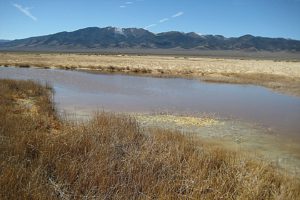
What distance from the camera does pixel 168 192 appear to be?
18.0 ft

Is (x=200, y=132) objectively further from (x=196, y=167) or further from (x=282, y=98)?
(x=282, y=98)

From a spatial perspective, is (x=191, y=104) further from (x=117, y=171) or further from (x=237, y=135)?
(x=117, y=171)

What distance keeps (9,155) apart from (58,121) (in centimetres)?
509

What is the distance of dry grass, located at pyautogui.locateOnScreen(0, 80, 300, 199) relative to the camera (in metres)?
5.06

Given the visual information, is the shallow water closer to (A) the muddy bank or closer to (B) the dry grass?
(A) the muddy bank

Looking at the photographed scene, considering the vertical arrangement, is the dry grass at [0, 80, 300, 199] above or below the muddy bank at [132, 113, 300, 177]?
above

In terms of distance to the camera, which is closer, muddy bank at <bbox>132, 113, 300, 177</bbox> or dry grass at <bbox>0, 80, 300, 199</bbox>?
dry grass at <bbox>0, 80, 300, 199</bbox>

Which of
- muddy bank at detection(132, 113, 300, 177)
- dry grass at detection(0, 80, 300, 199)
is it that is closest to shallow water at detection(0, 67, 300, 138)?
muddy bank at detection(132, 113, 300, 177)

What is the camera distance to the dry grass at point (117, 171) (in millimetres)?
5062

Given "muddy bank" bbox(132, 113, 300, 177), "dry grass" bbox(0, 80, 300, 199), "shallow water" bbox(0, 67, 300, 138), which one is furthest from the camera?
"shallow water" bbox(0, 67, 300, 138)

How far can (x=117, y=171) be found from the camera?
5789 millimetres

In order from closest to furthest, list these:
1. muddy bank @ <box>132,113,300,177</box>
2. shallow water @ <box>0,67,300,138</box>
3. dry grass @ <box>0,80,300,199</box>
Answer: dry grass @ <box>0,80,300,199</box>, muddy bank @ <box>132,113,300,177</box>, shallow water @ <box>0,67,300,138</box>

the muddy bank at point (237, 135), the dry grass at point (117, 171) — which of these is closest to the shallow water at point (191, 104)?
the muddy bank at point (237, 135)

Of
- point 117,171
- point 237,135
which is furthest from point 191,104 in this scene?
point 117,171
